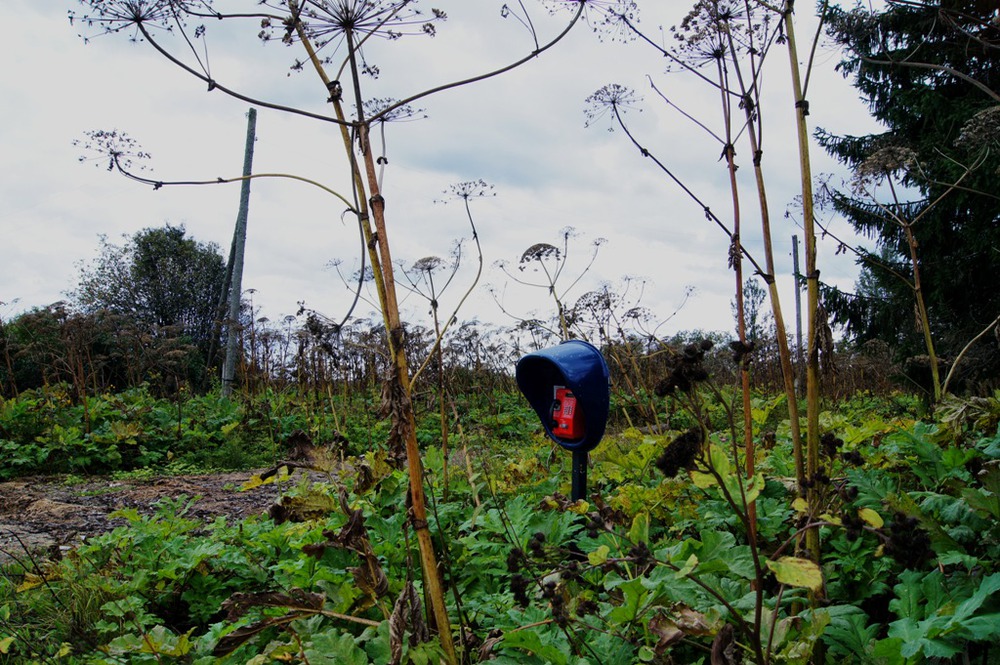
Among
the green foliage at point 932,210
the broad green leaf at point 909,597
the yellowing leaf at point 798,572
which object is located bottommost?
the broad green leaf at point 909,597

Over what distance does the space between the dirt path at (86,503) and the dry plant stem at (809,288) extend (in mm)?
4241

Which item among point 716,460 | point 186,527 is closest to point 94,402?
point 186,527

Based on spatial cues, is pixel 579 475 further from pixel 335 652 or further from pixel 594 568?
pixel 335 652

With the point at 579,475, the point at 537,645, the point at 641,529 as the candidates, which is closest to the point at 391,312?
the point at 537,645

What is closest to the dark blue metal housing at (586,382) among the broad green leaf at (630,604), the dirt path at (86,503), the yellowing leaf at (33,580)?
the broad green leaf at (630,604)

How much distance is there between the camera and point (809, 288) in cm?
169

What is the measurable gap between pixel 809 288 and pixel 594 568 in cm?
90

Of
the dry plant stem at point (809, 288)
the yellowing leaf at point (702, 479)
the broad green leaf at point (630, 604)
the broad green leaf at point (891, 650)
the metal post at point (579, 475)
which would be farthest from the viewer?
the metal post at point (579, 475)

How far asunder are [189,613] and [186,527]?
2.04 feet

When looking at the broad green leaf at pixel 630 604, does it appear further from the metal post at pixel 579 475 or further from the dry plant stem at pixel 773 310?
the metal post at pixel 579 475

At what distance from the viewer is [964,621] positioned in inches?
56.9

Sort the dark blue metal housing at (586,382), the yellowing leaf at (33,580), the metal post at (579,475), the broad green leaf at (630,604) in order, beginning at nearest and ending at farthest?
the broad green leaf at (630,604) < the dark blue metal housing at (586,382) < the metal post at (579,475) < the yellowing leaf at (33,580)

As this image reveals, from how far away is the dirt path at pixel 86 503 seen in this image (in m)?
4.82

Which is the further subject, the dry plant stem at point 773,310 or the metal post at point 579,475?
the metal post at point 579,475
